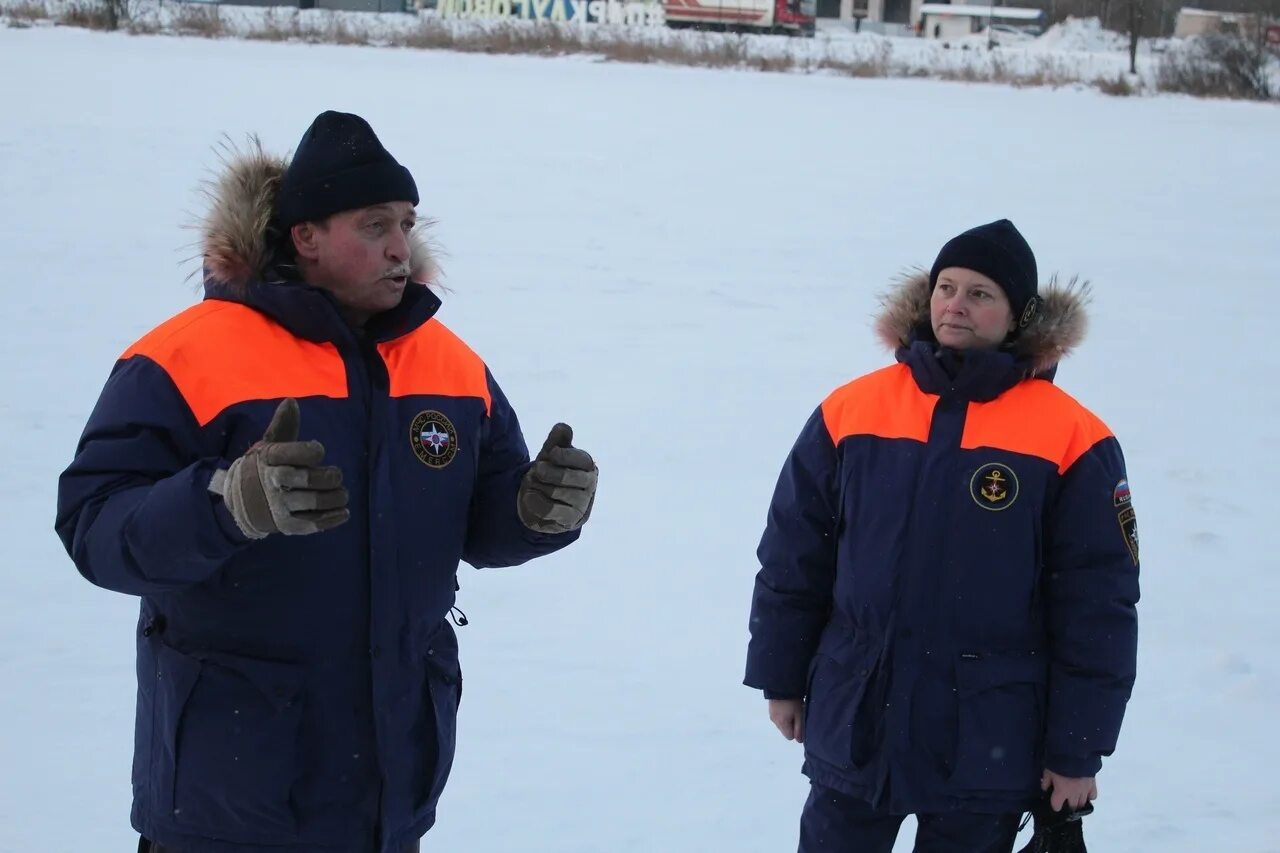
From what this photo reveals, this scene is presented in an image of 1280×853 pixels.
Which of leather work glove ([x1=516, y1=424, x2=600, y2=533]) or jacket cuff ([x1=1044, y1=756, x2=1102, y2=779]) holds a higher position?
leather work glove ([x1=516, y1=424, x2=600, y2=533])

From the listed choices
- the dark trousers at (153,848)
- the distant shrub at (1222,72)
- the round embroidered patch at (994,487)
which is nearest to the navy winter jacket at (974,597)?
the round embroidered patch at (994,487)

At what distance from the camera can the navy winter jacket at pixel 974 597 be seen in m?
2.20

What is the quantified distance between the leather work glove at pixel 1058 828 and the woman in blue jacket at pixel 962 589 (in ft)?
0.09

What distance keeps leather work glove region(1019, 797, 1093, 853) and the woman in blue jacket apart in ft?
0.09

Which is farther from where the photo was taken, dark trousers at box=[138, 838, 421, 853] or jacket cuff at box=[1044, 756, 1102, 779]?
jacket cuff at box=[1044, 756, 1102, 779]

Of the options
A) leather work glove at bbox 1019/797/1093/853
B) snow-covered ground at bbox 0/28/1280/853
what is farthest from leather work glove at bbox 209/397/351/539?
snow-covered ground at bbox 0/28/1280/853

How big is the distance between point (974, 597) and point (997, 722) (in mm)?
207

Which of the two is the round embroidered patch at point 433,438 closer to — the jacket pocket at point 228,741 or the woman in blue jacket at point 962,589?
the jacket pocket at point 228,741

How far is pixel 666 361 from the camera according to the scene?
6988mm

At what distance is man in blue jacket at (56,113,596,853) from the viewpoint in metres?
1.74

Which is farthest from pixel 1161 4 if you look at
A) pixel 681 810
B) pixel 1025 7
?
pixel 681 810

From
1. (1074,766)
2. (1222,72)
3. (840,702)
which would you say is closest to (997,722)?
(1074,766)

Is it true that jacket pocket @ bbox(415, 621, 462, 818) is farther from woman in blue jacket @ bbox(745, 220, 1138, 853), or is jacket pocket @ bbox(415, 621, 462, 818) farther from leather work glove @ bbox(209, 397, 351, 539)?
woman in blue jacket @ bbox(745, 220, 1138, 853)

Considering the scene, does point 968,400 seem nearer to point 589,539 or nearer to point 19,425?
point 589,539
